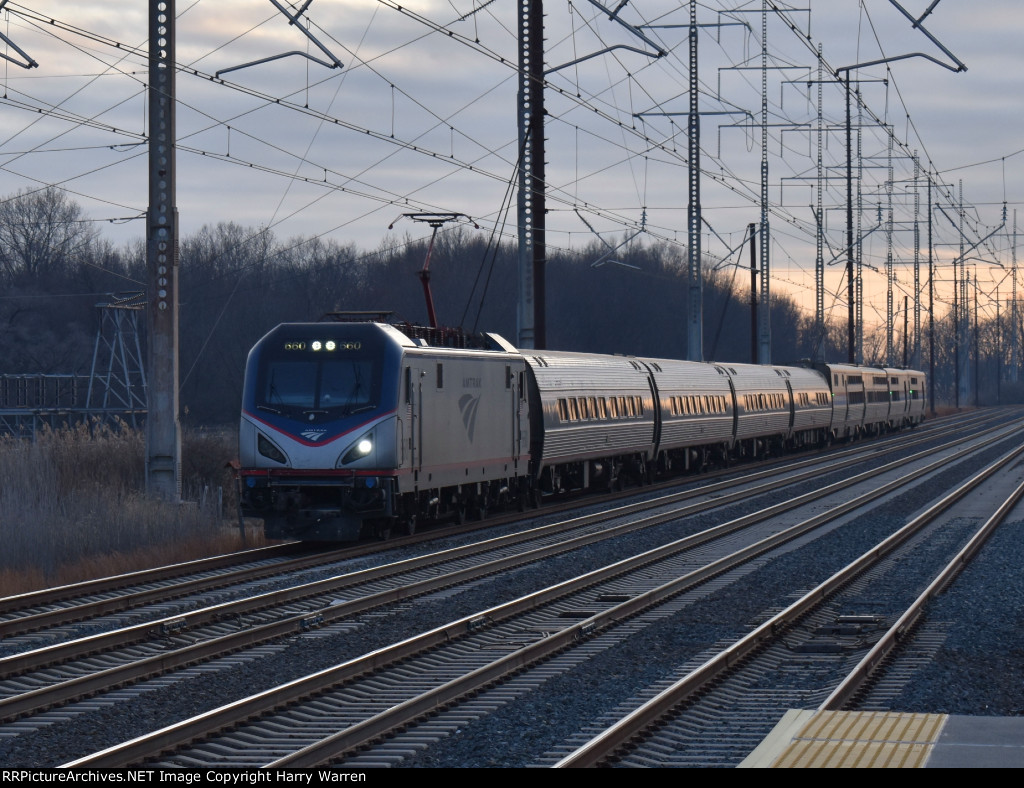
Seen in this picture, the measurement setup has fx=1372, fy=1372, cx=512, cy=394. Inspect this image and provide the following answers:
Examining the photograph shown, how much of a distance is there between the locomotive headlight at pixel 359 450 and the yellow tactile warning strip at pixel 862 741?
10606mm

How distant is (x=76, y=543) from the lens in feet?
57.3

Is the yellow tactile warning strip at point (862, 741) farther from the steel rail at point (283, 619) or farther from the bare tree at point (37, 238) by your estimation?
the bare tree at point (37, 238)

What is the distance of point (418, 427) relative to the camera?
63.5 feet

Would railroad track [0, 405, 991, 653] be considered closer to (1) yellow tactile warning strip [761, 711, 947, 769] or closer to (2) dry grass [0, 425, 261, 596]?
(2) dry grass [0, 425, 261, 596]

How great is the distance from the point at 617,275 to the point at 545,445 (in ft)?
294

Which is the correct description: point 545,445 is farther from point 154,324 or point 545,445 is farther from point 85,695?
point 85,695

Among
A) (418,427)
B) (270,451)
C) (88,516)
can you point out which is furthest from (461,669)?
(88,516)

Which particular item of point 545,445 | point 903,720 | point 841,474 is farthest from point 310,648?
point 841,474

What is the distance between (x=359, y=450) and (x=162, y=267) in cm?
423

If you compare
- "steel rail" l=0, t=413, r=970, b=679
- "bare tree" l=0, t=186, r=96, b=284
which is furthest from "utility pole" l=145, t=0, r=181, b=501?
"bare tree" l=0, t=186, r=96, b=284

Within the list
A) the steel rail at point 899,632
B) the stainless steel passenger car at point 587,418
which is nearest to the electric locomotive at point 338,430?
the stainless steel passenger car at point 587,418

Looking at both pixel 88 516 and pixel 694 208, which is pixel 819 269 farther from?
pixel 88 516

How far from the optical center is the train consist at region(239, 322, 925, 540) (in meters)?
18.5

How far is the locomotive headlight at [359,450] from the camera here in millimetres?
18469
